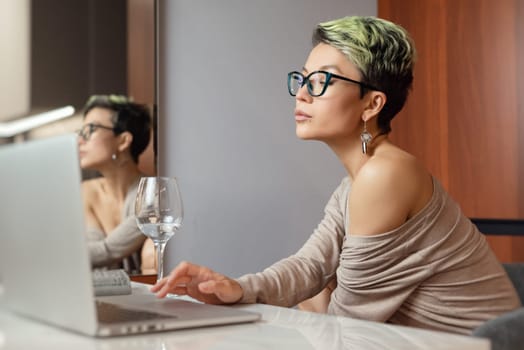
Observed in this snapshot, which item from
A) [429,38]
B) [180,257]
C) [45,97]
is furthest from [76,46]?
[429,38]

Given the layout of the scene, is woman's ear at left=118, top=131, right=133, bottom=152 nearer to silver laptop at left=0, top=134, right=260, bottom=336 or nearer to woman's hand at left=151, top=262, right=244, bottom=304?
woman's hand at left=151, top=262, right=244, bottom=304

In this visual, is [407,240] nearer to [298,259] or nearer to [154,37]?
[298,259]

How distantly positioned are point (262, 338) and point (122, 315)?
0.79ft

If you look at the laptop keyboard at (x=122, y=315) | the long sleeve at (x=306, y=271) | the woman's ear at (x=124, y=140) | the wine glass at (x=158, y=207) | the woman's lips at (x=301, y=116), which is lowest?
the long sleeve at (x=306, y=271)

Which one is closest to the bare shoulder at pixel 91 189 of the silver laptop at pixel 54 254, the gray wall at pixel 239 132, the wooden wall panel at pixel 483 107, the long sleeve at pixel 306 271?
the gray wall at pixel 239 132

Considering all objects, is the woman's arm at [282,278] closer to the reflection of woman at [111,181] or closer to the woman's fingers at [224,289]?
the woman's fingers at [224,289]

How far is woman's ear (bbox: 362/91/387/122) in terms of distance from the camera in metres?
1.91

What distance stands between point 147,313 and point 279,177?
84.1 inches

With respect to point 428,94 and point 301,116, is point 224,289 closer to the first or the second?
point 301,116

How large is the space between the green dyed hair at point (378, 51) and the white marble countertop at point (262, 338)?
2.91 feet

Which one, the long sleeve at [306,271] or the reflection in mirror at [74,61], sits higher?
the reflection in mirror at [74,61]

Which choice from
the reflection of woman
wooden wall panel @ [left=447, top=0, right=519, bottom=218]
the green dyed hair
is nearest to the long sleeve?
the green dyed hair

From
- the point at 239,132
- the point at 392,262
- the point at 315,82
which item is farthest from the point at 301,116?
the point at 239,132

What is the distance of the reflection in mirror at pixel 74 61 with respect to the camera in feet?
9.12
